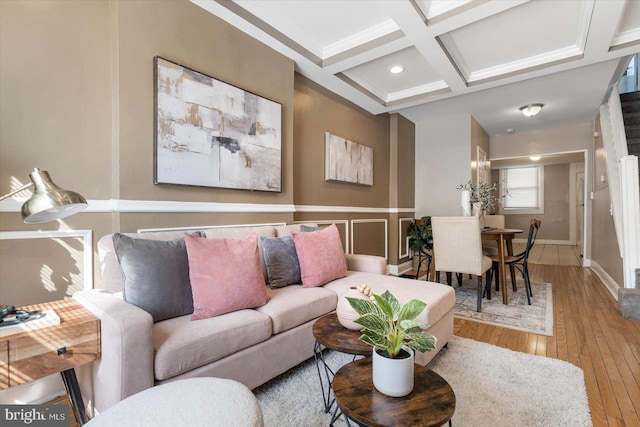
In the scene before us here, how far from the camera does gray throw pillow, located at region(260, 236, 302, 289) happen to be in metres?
2.25

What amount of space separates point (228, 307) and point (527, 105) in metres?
5.29

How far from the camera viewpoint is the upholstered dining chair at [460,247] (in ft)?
10.2

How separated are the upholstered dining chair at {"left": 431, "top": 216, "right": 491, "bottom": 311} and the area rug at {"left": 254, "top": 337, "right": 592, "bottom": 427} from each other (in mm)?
1083

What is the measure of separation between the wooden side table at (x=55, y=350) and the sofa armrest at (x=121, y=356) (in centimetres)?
5

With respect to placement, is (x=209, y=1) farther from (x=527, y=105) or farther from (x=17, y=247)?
(x=527, y=105)

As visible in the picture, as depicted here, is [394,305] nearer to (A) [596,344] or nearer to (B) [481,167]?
(A) [596,344]

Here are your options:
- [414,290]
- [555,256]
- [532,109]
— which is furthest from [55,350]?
[555,256]

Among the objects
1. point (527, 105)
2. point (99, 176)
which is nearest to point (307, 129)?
point (99, 176)

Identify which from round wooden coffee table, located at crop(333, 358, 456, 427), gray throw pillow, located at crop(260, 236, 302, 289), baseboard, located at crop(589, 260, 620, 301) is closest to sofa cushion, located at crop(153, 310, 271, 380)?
gray throw pillow, located at crop(260, 236, 302, 289)

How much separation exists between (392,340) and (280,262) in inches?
55.1

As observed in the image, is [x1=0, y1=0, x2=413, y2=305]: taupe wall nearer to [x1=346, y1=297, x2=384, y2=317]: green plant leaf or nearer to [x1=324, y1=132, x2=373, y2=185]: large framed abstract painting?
[x1=324, y1=132, x2=373, y2=185]: large framed abstract painting

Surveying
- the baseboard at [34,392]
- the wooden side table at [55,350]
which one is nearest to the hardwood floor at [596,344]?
the wooden side table at [55,350]

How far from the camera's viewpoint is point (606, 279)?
13.4ft

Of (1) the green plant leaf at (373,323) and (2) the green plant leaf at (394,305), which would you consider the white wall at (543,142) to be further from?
(1) the green plant leaf at (373,323)
